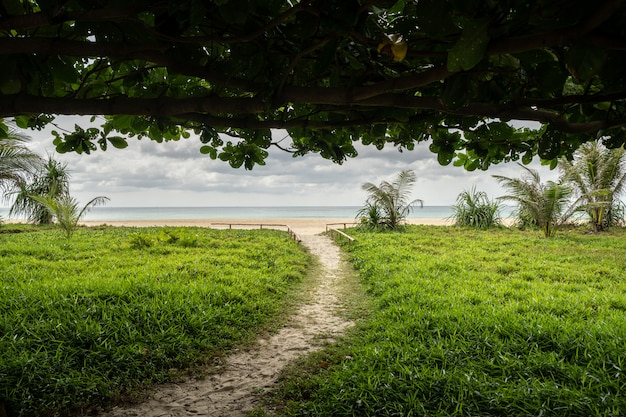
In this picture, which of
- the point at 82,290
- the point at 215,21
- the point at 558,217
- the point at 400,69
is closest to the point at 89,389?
the point at 82,290

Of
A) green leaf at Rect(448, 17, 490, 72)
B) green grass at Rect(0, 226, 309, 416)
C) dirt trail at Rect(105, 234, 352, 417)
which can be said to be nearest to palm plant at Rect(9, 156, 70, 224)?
green grass at Rect(0, 226, 309, 416)

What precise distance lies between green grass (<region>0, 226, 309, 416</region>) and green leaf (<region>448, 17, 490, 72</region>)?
2.98 m

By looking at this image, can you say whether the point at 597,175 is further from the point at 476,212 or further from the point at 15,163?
the point at 15,163

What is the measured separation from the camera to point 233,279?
542cm

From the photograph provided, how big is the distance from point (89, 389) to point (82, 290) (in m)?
1.94

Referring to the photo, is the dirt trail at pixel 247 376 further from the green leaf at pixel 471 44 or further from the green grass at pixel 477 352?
the green leaf at pixel 471 44

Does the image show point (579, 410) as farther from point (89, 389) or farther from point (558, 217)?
point (558, 217)

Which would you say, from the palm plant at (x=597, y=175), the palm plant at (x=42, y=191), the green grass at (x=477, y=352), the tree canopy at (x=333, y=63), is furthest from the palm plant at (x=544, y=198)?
the palm plant at (x=42, y=191)

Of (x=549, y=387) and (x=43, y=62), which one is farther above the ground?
(x=43, y=62)

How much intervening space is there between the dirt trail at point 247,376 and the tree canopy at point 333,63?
1.82 metres

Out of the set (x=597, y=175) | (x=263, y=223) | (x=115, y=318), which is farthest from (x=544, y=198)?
(x=263, y=223)

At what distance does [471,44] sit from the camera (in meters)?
0.79

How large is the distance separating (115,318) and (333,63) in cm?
322

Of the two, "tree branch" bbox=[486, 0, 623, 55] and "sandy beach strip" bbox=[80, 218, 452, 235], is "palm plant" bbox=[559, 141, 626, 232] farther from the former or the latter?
"tree branch" bbox=[486, 0, 623, 55]
